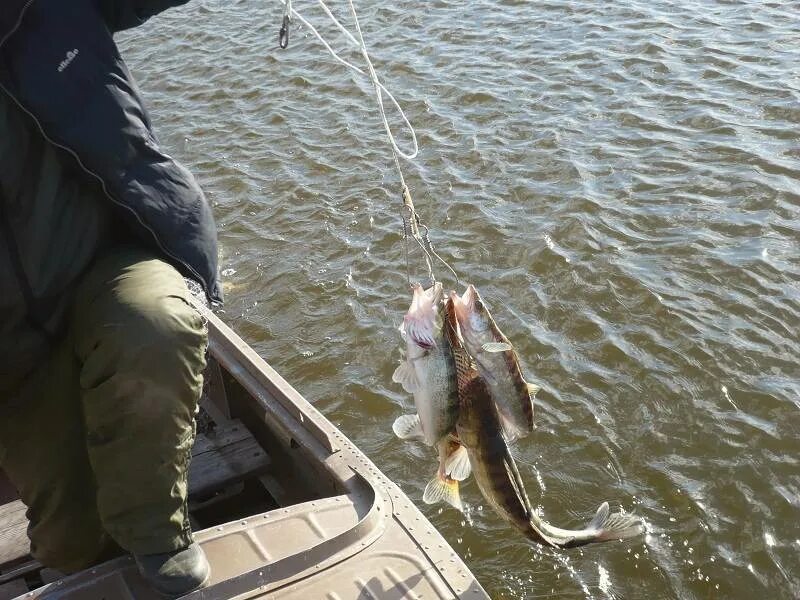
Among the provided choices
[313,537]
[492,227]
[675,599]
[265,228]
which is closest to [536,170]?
[492,227]

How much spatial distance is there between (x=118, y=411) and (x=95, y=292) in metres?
0.42

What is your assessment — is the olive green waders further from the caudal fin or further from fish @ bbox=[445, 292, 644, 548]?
the caudal fin

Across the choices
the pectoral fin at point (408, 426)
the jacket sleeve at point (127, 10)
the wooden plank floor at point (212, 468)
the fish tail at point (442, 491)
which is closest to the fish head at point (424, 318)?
the pectoral fin at point (408, 426)

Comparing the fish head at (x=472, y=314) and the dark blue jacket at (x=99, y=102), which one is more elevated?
the dark blue jacket at (x=99, y=102)

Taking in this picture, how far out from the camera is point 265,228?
7.69 meters

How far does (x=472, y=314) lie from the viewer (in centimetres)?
303

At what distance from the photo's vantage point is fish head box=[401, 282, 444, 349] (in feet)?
9.79

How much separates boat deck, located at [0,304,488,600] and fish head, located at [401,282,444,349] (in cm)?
79

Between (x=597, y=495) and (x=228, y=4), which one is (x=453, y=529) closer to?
(x=597, y=495)

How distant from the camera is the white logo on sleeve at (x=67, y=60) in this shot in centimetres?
282

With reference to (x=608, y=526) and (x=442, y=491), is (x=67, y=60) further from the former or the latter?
(x=608, y=526)

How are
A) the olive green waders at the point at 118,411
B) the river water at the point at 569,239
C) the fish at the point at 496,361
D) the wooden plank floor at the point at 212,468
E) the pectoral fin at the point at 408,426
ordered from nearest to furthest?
the olive green waders at the point at 118,411 < the fish at the point at 496,361 < the pectoral fin at the point at 408,426 < the wooden plank floor at the point at 212,468 < the river water at the point at 569,239

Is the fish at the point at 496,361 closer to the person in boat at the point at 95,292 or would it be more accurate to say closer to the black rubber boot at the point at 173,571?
the person in boat at the point at 95,292

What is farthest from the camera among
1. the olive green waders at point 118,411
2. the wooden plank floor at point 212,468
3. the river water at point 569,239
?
the river water at point 569,239
